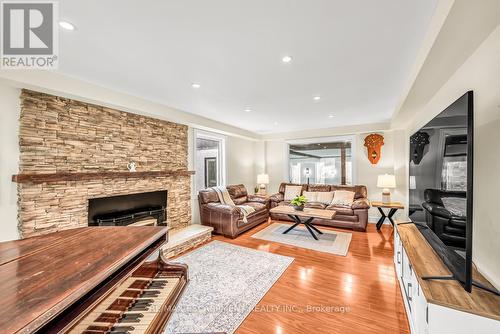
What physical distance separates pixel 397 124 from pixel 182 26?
15.6 feet

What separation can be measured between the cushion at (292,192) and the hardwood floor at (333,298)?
7.64 feet

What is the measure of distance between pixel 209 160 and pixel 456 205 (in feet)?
15.7

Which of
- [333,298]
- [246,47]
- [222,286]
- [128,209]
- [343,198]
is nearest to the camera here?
[246,47]

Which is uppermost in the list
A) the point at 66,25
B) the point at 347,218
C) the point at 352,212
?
the point at 66,25

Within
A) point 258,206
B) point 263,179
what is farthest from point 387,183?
point 263,179

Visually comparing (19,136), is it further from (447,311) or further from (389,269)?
(389,269)

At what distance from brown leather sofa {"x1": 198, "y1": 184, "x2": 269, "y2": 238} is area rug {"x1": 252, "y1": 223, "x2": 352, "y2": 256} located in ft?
1.13

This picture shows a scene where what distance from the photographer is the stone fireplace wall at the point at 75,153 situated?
7.64 feet

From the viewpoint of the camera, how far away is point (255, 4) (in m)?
1.44

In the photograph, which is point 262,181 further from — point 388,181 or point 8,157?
point 8,157

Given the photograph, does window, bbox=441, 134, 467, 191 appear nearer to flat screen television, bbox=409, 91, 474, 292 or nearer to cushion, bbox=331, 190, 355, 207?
flat screen television, bbox=409, 91, 474, 292

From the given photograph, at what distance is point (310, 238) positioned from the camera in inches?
154

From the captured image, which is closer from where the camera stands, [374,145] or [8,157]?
[8,157]

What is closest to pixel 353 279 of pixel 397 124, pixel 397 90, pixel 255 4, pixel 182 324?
pixel 182 324
